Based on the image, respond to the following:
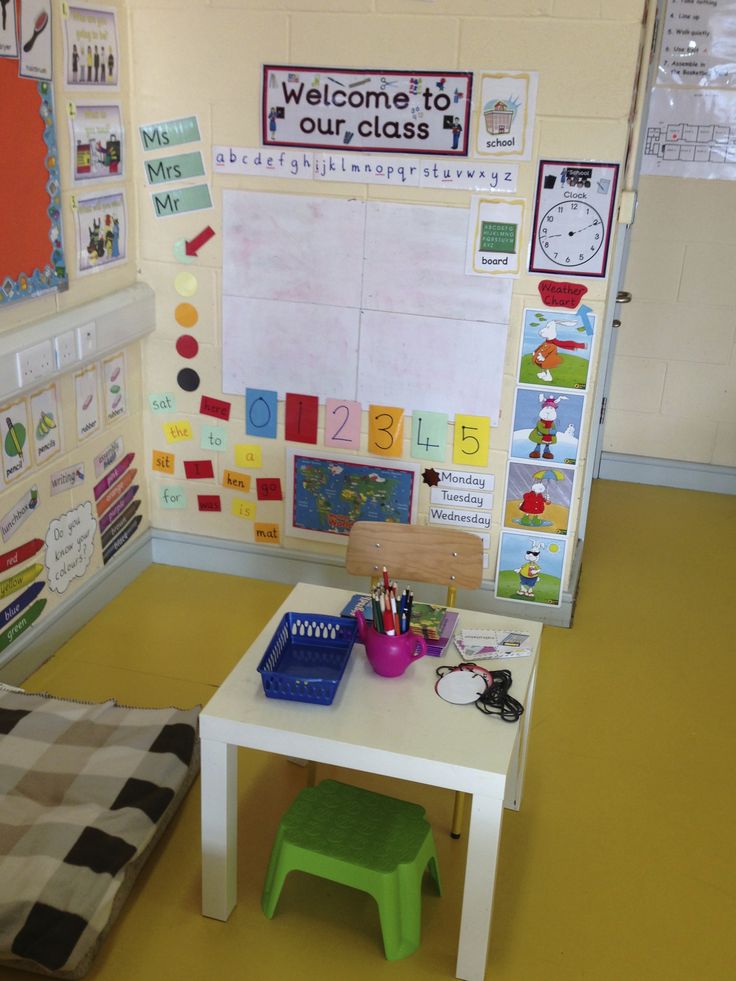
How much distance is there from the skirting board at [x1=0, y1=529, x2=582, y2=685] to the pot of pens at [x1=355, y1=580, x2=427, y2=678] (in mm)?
1411

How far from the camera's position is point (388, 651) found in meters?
2.05

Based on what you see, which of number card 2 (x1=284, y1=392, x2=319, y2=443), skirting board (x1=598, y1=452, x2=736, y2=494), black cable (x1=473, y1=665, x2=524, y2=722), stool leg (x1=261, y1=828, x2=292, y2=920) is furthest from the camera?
skirting board (x1=598, y1=452, x2=736, y2=494)

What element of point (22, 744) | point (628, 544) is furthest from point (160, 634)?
point (628, 544)

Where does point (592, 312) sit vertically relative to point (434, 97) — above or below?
below

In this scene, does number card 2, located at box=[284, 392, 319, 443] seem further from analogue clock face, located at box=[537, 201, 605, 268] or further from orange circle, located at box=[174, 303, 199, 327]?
analogue clock face, located at box=[537, 201, 605, 268]

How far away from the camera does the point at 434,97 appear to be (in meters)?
2.99

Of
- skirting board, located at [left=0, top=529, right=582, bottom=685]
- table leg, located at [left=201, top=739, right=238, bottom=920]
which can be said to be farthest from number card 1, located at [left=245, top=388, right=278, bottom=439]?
table leg, located at [left=201, top=739, right=238, bottom=920]

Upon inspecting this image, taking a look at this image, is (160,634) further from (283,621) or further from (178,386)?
(283,621)

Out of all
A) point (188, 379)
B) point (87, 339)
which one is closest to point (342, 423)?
point (188, 379)

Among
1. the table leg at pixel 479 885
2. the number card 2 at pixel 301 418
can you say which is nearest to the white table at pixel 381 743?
the table leg at pixel 479 885

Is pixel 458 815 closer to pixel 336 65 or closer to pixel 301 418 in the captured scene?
pixel 301 418

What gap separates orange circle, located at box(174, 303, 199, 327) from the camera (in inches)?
135

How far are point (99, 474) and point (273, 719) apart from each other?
1628 mm

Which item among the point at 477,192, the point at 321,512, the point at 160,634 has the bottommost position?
the point at 160,634
